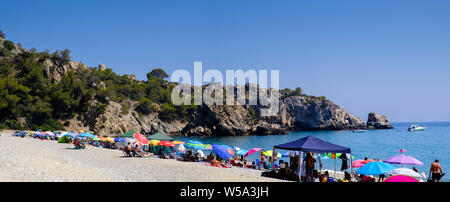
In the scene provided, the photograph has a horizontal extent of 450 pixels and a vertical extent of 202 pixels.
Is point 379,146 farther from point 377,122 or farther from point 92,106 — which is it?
point 377,122

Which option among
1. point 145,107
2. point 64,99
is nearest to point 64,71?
point 64,99

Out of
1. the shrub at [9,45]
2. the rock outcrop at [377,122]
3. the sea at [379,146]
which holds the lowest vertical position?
the sea at [379,146]

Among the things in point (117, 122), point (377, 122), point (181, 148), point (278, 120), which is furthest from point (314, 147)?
point (377, 122)

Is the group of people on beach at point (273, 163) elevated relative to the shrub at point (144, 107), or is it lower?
lower

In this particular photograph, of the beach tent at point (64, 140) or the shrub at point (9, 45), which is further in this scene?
the shrub at point (9, 45)

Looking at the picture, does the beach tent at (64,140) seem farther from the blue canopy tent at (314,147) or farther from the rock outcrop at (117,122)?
the rock outcrop at (117,122)

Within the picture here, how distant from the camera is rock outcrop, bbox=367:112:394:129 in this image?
13600cm

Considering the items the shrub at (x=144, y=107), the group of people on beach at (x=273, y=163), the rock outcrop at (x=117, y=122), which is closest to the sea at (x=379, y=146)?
the group of people on beach at (x=273, y=163)

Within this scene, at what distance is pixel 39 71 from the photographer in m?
75.2

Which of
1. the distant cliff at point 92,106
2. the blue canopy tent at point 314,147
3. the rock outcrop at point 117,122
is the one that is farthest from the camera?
the rock outcrop at point 117,122

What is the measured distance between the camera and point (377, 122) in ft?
448

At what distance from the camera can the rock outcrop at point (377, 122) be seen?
13600 cm

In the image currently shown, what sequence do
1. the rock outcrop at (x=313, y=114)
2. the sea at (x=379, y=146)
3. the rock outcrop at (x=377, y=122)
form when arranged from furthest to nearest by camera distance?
1. the rock outcrop at (x=377, y=122)
2. the rock outcrop at (x=313, y=114)
3. the sea at (x=379, y=146)

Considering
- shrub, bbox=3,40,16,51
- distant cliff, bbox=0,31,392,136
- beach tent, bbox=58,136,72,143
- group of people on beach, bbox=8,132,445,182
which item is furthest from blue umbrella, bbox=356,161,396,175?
shrub, bbox=3,40,16,51
